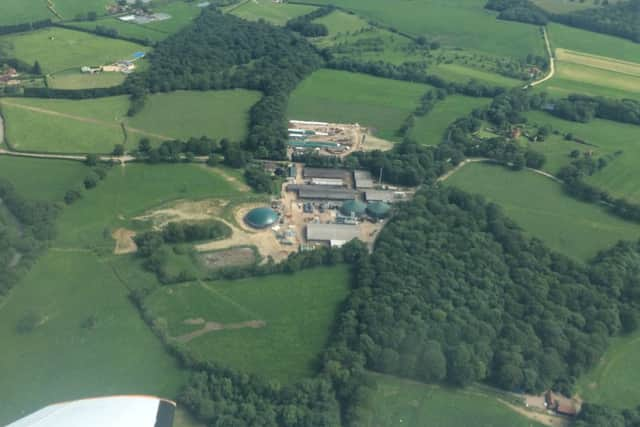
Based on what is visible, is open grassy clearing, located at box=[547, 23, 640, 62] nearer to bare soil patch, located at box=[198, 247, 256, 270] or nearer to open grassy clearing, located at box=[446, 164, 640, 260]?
open grassy clearing, located at box=[446, 164, 640, 260]

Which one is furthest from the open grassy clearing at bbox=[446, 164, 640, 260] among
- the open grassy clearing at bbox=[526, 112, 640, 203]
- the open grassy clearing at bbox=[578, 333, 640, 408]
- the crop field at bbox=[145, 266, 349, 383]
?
the crop field at bbox=[145, 266, 349, 383]

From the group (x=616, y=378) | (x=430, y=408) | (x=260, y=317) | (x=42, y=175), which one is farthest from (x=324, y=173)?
(x=616, y=378)

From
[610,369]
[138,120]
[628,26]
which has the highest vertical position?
[628,26]

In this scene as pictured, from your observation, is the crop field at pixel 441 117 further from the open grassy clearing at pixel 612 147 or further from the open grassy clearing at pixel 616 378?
the open grassy clearing at pixel 616 378

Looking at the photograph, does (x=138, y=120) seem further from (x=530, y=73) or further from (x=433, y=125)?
(x=530, y=73)

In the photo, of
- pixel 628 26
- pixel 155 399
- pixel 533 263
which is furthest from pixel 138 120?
pixel 628 26

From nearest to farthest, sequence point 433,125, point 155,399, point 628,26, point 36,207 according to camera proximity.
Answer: point 155,399
point 36,207
point 433,125
point 628,26
